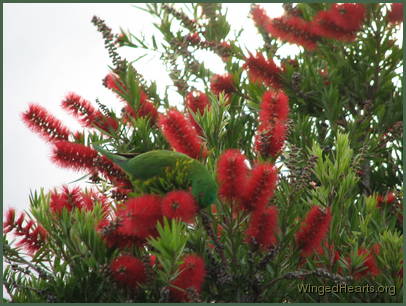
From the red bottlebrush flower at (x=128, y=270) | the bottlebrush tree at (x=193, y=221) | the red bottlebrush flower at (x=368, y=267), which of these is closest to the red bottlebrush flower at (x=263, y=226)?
the bottlebrush tree at (x=193, y=221)

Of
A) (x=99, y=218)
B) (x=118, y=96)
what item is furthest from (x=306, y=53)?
(x=99, y=218)

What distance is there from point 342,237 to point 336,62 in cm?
149

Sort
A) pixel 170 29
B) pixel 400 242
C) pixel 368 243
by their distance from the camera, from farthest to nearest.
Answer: pixel 170 29 → pixel 368 243 → pixel 400 242

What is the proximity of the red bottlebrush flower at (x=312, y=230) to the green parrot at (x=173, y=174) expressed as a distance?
33cm

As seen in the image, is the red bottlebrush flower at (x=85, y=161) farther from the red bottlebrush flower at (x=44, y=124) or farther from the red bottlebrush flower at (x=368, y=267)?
the red bottlebrush flower at (x=368, y=267)

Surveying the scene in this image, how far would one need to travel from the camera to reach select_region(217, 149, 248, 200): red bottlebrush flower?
4.53 ft

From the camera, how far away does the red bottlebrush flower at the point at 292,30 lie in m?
2.88

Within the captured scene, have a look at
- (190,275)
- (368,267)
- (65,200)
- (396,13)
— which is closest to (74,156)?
(65,200)

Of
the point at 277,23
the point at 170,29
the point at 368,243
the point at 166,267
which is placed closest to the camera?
the point at 166,267

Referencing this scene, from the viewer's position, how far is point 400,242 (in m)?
1.74

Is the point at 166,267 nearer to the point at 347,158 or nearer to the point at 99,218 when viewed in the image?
the point at 99,218

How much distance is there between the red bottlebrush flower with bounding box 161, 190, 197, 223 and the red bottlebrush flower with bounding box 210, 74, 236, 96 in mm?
1625

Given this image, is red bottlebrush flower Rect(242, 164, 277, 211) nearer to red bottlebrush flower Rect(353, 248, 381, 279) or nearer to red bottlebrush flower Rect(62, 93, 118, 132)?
red bottlebrush flower Rect(353, 248, 381, 279)

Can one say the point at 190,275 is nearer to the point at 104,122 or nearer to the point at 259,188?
the point at 259,188
